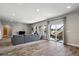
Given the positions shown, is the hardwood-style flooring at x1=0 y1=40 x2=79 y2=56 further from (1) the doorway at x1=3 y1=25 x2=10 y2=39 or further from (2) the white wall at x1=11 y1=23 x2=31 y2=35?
(2) the white wall at x1=11 y1=23 x2=31 y2=35

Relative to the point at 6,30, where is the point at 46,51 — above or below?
below

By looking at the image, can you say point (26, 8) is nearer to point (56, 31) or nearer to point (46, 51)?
point (56, 31)

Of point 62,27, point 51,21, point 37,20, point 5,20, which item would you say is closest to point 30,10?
point 37,20

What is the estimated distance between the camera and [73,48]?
2885 mm

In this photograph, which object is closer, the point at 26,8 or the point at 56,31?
the point at 26,8

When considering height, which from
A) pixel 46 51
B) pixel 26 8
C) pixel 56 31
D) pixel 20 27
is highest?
pixel 26 8

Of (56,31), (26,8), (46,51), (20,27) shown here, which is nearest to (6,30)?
(20,27)

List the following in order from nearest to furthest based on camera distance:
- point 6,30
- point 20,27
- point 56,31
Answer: point 6,30 < point 20,27 < point 56,31

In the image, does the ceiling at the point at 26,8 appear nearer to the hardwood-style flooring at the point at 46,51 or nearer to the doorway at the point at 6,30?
the doorway at the point at 6,30

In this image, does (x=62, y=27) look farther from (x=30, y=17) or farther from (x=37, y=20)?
(x=30, y=17)

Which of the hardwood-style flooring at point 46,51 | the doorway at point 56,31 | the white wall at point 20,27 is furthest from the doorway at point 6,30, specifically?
the doorway at point 56,31

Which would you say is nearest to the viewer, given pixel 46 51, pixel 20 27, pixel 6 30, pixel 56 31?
pixel 6 30

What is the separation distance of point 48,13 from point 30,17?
0.68 m

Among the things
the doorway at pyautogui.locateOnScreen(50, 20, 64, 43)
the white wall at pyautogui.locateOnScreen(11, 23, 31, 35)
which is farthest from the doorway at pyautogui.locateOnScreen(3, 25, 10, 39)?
the doorway at pyautogui.locateOnScreen(50, 20, 64, 43)
